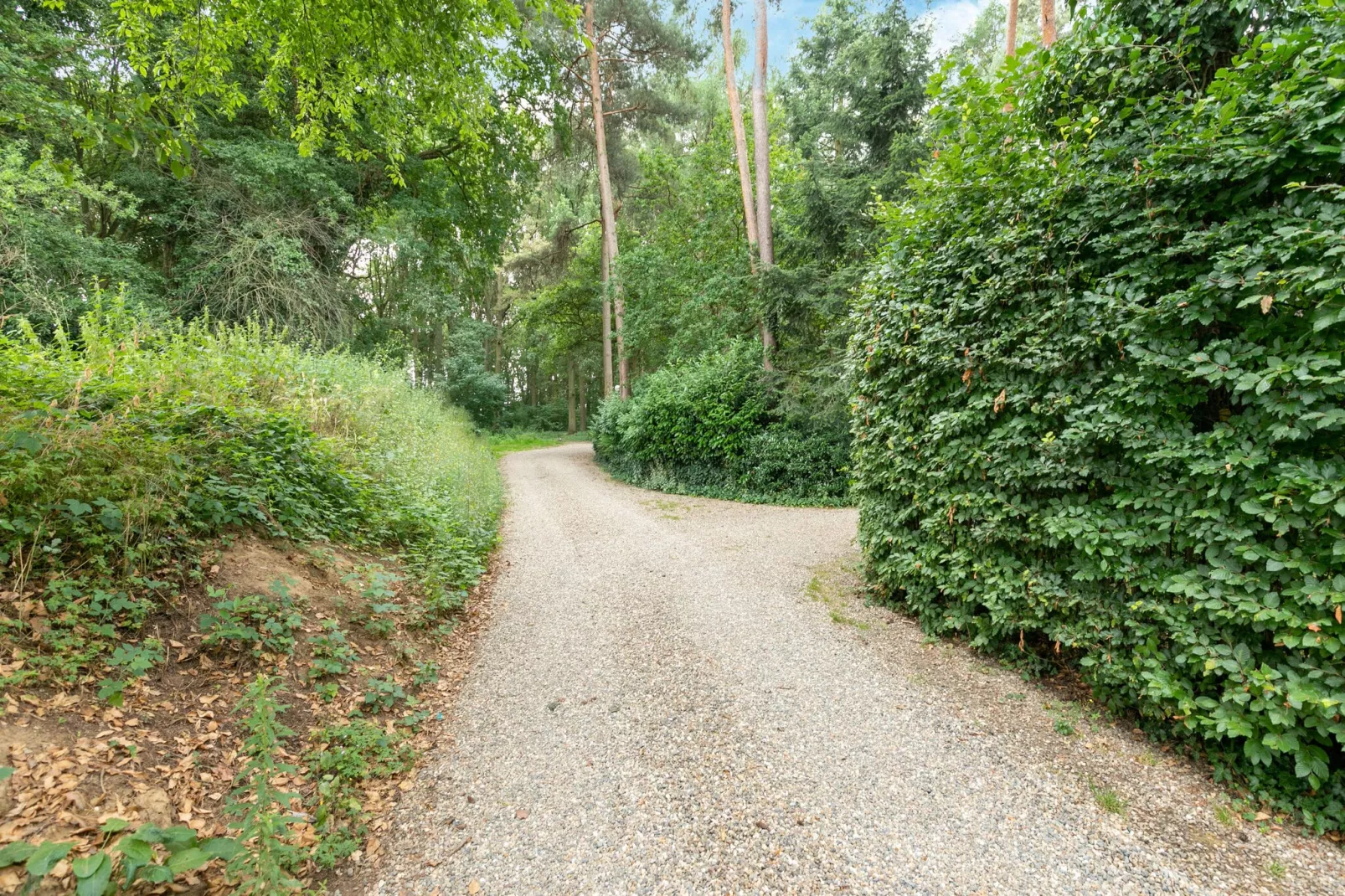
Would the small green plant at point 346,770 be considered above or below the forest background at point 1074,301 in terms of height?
below

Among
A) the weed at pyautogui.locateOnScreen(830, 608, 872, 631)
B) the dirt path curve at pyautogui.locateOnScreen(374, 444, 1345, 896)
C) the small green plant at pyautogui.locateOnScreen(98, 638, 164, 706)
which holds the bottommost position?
the dirt path curve at pyautogui.locateOnScreen(374, 444, 1345, 896)

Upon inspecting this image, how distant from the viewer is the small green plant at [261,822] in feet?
6.31

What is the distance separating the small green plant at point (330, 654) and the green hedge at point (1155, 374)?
4.26 metres

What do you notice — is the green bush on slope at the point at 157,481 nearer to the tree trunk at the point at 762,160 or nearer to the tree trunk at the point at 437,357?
the tree trunk at the point at 762,160

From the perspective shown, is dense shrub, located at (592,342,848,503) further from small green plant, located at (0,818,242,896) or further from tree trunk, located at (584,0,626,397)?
small green plant, located at (0,818,242,896)

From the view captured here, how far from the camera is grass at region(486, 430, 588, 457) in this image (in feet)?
77.0

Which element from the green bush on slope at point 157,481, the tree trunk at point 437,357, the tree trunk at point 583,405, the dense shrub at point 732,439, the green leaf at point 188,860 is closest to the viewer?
the green leaf at point 188,860

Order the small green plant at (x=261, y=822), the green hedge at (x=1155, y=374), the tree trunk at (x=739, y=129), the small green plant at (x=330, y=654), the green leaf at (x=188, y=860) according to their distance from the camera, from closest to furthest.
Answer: the green leaf at (x=188, y=860), the small green plant at (x=261, y=822), the green hedge at (x=1155, y=374), the small green plant at (x=330, y=654), the tree trunk at (x=739, y=129)

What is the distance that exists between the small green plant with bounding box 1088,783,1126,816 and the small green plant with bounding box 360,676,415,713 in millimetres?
3826

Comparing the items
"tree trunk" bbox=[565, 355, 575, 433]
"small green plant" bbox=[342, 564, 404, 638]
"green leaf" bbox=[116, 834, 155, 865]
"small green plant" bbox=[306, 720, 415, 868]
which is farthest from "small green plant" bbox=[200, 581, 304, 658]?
"tree trunk" bbox=[565, 355, 575, 433]

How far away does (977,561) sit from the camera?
149 inches

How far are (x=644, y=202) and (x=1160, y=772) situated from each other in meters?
21.1

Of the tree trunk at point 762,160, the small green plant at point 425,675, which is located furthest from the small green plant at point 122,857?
the tree trunk at point 762,160

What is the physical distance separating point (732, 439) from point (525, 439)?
62.3 feet
